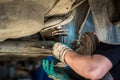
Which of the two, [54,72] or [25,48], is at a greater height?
[25,48]

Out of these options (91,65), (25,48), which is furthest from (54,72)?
(91,65)

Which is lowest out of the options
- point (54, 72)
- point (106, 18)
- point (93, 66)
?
point (54, 72)

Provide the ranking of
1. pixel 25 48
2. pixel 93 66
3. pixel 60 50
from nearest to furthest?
pixel 93 66, pixel 60 50, pixel 25 48

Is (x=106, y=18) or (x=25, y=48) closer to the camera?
(x=106, y=18)

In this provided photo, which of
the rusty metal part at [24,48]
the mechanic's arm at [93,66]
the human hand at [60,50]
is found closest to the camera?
the mechanic's arm at [93,66]

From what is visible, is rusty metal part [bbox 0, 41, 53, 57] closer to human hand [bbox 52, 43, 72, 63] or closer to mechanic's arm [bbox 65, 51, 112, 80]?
human hand [bbox 52, 43, 72, 63]

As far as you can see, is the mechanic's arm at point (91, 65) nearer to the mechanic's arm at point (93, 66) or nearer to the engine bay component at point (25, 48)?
the mechanic's arm at point (93, 66)

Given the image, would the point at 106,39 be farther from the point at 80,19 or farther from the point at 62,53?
the point at 80,19

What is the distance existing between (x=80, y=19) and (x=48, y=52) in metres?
0.39

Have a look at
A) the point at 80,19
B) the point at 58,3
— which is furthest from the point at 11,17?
the point at 80,19

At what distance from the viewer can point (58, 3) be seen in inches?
58.1

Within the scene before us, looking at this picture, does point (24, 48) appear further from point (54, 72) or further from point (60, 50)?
point (60, 50)

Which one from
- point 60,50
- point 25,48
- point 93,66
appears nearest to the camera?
point 93,66

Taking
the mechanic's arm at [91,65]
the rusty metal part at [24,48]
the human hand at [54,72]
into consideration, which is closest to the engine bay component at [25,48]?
the rusty metal part at [24,48]
